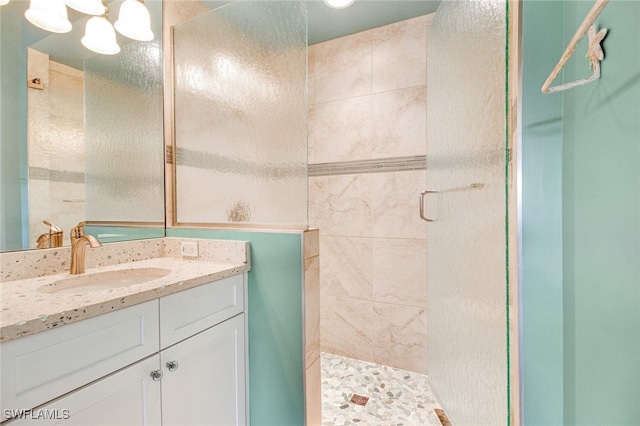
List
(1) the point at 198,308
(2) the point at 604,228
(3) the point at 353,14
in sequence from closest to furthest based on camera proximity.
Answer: (2) the point at 604,228 → (1) the point at 198,308 → (3) the point at 353,14

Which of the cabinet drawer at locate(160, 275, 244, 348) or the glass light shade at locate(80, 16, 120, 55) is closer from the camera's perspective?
the cabinet drawer at locate(160, 275, 244, 348)

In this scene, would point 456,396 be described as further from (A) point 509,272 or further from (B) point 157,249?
(B) point 157,249

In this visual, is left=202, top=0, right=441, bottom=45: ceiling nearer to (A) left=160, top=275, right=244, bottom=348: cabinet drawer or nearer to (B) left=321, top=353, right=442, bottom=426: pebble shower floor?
(A) left=160, top=275, right=244, bottom=348: cabinet drawer

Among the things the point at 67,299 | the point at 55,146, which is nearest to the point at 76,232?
the point at 55,146

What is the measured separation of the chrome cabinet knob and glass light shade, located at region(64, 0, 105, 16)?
1.43 metres

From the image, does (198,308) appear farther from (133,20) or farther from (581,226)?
(133,20)

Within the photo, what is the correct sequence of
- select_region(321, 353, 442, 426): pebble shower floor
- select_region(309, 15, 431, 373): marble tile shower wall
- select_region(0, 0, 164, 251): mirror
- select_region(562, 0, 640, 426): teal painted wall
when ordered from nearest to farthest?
select_region(562, 0, 640, 426): teal painted wall
select_region(0, 0, 164, 251): mirror
select_region(321, 353, 442, 426): pebble shower floor
select_region(309, 15, 431, 373): marble tile shower wall

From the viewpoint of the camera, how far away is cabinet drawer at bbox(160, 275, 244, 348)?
94cm

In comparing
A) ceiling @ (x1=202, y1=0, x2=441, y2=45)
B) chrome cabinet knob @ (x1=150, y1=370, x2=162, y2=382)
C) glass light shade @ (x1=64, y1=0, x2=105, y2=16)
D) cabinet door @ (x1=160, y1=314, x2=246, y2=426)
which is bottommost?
cabinet door @ (x1=160, y1=314, x2=246, y2=426)

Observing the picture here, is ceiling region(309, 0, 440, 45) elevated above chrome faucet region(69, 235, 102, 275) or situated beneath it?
elevated above

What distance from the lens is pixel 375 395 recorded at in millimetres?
1708

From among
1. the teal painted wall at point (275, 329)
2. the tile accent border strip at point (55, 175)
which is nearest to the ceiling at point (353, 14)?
the tile accent border strip at point (55, 175)

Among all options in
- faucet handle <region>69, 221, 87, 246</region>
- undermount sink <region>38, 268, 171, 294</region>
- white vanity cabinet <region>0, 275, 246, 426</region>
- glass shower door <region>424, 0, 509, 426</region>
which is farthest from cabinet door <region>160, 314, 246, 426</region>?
glass shower door <region>424, 0, 509, 426</region>

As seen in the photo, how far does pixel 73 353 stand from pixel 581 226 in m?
1.36
